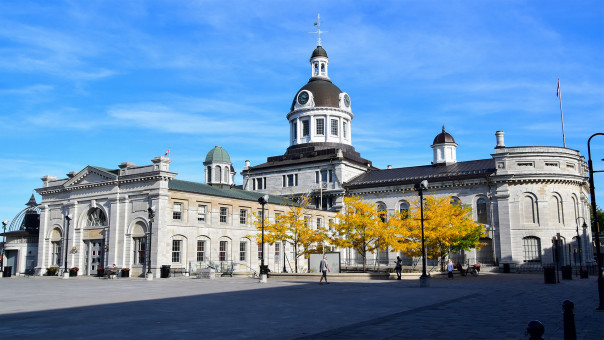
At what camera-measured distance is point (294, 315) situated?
54.4ft

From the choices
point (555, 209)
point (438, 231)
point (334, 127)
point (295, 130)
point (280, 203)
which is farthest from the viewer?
point (295, 130)

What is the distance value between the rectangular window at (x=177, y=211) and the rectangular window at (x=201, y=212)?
2.02m

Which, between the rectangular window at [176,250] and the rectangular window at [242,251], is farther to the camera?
the rectangular window at [242,251]

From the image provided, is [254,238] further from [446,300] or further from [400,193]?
[446,300]

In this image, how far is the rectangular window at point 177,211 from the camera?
1772 inches

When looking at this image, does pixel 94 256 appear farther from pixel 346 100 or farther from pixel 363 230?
pixel 346 100

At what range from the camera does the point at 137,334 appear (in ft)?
42.0

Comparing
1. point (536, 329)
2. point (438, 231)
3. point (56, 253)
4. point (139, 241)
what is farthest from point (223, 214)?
point (536, 329)

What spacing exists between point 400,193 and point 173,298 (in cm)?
4326

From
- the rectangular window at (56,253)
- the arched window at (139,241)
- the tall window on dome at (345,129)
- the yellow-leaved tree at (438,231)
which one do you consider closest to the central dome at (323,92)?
the tall window on dome at (345,129)

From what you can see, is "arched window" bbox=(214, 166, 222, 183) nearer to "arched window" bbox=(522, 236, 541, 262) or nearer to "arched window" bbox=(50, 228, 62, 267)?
"arched window" bbox=(50, 228, 62, 267)

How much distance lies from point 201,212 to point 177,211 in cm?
274

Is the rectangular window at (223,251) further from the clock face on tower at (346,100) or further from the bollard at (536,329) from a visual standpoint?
the bollard at (536,329)

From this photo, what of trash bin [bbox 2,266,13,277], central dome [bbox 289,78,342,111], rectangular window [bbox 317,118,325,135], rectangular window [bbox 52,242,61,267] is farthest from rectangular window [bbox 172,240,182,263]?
central dome [bbox 289,78,342,111]
